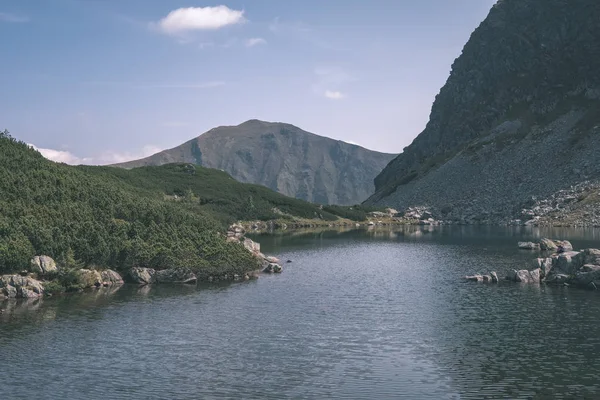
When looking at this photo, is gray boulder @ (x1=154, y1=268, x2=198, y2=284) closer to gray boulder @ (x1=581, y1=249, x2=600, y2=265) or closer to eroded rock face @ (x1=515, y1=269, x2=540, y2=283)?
eroded rock face @ (x1=515, y1=269, x2=540, y2=283)

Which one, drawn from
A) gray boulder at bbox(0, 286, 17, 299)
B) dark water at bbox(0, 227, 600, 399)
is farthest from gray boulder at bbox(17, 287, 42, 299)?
dark water at bbox(0, 227, 600, 399)

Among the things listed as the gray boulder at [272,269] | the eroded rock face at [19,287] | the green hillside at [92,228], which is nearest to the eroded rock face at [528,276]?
the gray boulder at [272,269]

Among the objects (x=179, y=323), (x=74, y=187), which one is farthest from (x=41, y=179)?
(x=179, y=323)

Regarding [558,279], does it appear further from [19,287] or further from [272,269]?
[19,287]

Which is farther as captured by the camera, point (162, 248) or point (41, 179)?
point (41, 179)

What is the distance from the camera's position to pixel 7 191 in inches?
3585

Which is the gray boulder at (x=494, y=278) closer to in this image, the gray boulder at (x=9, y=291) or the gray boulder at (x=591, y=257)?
the gray boulder at (x=591, y=257)

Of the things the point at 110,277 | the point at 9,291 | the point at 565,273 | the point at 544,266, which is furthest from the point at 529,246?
the point at 9,291

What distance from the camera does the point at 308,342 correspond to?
50.8 metres

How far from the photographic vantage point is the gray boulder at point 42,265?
72.6m

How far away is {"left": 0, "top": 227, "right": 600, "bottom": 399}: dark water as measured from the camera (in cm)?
3931

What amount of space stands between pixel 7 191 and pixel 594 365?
83.5m

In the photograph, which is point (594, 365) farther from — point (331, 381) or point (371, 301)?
point (371, 301)

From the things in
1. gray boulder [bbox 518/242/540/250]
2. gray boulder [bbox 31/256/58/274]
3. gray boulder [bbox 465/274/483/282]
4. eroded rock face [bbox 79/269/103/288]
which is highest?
gray boulder [bbox 31/256/58/274]
